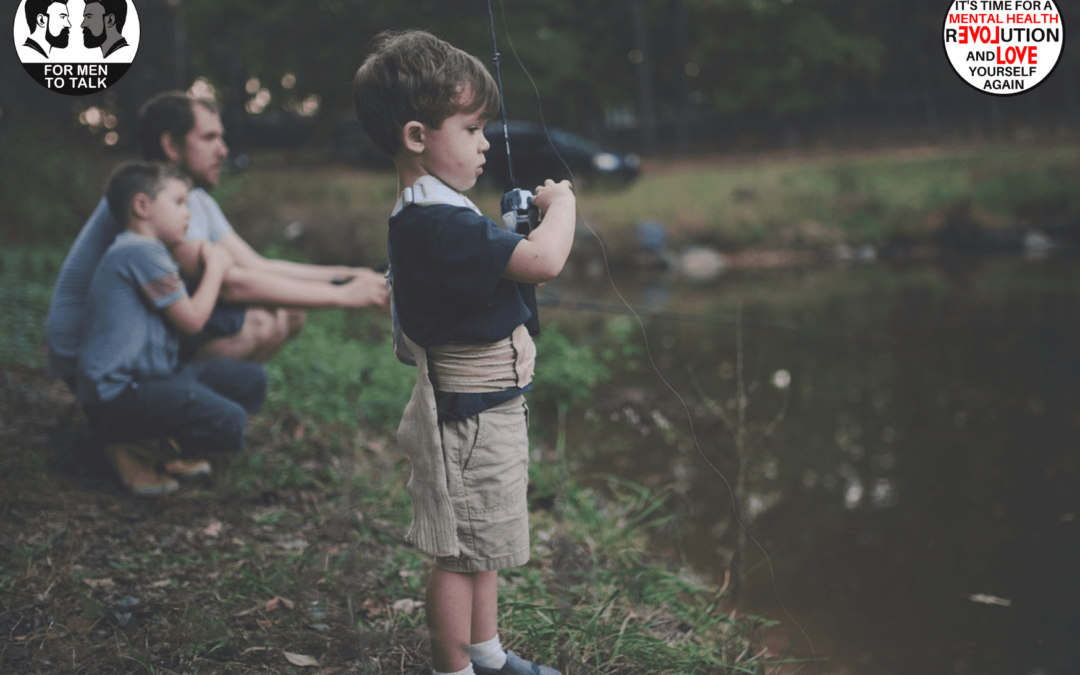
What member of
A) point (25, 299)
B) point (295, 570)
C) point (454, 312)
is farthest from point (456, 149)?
point (25, 299)

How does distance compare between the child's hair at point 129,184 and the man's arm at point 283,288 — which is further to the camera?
the man's arm at point 283,288

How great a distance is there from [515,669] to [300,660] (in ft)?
1.62

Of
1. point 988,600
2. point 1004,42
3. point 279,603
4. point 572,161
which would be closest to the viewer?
point 279,603

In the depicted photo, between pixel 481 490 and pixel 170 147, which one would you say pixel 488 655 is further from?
pixel 170 147

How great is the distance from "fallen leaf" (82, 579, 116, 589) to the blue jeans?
1.88 feet

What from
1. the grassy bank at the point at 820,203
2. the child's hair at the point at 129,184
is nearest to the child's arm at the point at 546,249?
the child's hair at the point at 129,184

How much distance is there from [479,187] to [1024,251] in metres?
7.78

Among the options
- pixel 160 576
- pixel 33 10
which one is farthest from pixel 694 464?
pixel 33 10

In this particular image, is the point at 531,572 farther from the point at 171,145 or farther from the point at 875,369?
the point at 875,369

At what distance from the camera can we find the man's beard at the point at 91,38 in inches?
140

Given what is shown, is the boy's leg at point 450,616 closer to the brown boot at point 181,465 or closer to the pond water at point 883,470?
the pond water at point 883,470

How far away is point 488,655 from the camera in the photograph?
1.79m

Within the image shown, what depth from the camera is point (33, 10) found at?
3631mm

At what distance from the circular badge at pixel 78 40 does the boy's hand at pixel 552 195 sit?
253 centimetres
